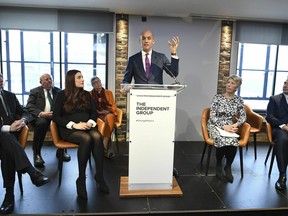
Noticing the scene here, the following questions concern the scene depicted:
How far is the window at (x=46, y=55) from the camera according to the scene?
15.7 ft

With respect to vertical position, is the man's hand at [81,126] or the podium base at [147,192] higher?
the man's hand at [81,126]

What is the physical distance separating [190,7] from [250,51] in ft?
6.30

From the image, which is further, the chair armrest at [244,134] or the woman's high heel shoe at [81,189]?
the chair armrest at [244,134]

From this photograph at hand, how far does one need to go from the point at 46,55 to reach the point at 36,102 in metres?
1.44

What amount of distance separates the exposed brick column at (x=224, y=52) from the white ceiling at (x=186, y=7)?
31 centimetres

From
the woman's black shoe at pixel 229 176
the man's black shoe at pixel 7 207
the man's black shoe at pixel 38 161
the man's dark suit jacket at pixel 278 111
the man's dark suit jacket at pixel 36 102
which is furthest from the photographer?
the man's dark suit jacket at pixel 36 102

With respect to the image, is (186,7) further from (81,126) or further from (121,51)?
(81,126)

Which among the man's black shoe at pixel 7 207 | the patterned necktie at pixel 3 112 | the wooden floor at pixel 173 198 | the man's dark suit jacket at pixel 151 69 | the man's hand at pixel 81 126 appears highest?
the man's dark suit jacket at pixel 151 69

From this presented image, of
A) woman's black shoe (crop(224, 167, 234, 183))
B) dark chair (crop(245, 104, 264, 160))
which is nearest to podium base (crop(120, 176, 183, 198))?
woman's black shoe (crop(224, 167, 234, 183))

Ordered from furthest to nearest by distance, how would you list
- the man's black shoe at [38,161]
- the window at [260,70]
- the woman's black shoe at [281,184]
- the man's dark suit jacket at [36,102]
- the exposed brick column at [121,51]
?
the window at [260,70] → the exposed brick column at [121,51] → the man's dark suit jacket at [36,102] → the man's black shoe at [38,161] → the woman's black shoe at [281,184]

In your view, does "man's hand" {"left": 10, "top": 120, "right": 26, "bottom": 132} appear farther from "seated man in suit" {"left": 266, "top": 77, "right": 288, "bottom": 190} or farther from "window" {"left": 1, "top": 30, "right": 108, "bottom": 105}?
"seated man in suit" {"left": 266, "top": 77, "right": 288, "bottom": 190}

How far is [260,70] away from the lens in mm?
5379

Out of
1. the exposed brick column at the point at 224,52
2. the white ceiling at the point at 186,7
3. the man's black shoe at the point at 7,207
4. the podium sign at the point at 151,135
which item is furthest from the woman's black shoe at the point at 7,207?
the exposed brick column at the point at 224,52

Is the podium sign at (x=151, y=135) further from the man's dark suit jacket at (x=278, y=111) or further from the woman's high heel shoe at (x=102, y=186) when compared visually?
the man's dark suit jacket at (x=278, y=111)
